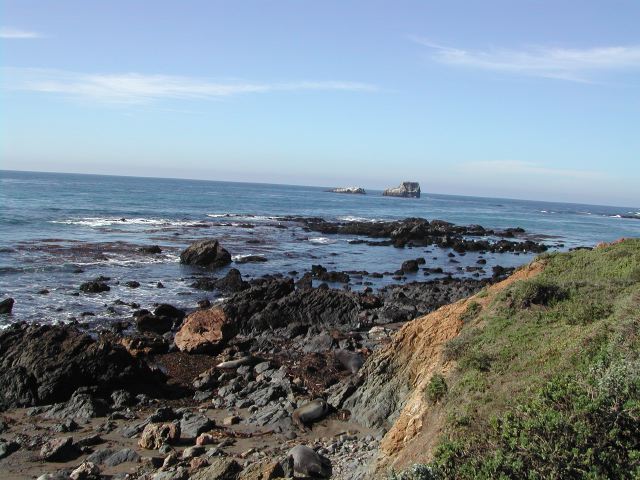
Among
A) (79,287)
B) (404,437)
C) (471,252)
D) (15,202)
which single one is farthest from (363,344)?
(15,202)

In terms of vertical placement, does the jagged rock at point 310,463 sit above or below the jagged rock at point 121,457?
above

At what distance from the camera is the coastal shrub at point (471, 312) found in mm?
13453

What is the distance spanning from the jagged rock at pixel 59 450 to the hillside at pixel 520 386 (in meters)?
6.63

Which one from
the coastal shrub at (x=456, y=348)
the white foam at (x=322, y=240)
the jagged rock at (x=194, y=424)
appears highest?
the coastal shrub at (x=456, y=348)

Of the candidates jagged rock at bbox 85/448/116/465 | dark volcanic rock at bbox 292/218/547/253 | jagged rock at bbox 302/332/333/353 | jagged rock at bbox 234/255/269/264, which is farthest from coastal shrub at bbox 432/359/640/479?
dark volcanic rock at bbox 292/218/547/253

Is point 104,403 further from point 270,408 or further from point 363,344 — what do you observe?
point 363,344

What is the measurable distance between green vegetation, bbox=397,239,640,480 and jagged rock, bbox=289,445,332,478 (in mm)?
2716

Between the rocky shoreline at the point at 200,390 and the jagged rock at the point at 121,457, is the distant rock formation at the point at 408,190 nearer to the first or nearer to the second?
the rocky shoreline at the point at 200,390

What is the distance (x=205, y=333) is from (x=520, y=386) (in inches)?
572

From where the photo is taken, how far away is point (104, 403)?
15.2m

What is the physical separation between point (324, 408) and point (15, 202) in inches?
2848

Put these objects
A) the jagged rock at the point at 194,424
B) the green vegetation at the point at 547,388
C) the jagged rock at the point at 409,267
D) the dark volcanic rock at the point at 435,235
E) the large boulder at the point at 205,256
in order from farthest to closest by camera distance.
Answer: the dark volcanic rock at the point at 435,235 → the jagged rock at the point at 409,267 → the large boulder at the point at 205,256 → the jagged rock at the point at 194,424 → the green vegetation at the point at 547,388

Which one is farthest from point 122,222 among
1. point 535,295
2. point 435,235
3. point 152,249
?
point 535,295

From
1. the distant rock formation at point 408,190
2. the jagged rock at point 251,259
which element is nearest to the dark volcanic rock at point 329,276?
the jagged rock at point 251,259
